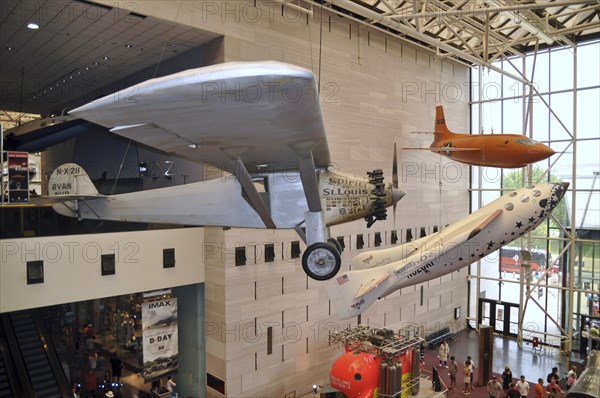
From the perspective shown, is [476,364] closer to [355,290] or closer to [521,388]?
[521,388]

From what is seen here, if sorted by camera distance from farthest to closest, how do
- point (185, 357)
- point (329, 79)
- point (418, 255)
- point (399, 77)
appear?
1. point (399, 77)
2. point (329, 79)
3. point (185, 357)
4. point (418, 255)

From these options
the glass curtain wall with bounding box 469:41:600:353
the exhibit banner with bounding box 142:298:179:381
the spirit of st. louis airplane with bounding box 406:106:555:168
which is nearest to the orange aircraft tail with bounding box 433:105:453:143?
the spirit of st. louis airplane with bounding box 406:106:555:168

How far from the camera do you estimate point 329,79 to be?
15.2 metres

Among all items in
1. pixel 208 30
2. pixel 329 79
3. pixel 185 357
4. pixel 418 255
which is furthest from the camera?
pixel 329 79

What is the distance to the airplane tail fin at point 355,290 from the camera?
334 inches

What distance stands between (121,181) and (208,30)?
5536mm

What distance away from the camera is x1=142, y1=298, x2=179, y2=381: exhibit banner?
1213 centimetres

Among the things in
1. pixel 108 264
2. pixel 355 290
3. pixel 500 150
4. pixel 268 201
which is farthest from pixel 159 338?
pixel 500 150

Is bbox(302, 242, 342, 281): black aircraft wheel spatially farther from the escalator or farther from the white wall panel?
the escalator

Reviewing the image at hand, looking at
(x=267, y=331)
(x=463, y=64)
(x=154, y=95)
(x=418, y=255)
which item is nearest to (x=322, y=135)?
(x=154, y=95)

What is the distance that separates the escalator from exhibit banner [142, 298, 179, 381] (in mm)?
2237

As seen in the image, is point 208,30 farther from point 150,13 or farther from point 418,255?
point 418,255

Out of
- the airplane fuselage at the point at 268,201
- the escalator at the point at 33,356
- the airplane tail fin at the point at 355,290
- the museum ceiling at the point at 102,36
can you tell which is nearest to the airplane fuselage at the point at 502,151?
the museum ceiling at the point at 102,36

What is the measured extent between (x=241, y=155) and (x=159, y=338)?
9.70 m
